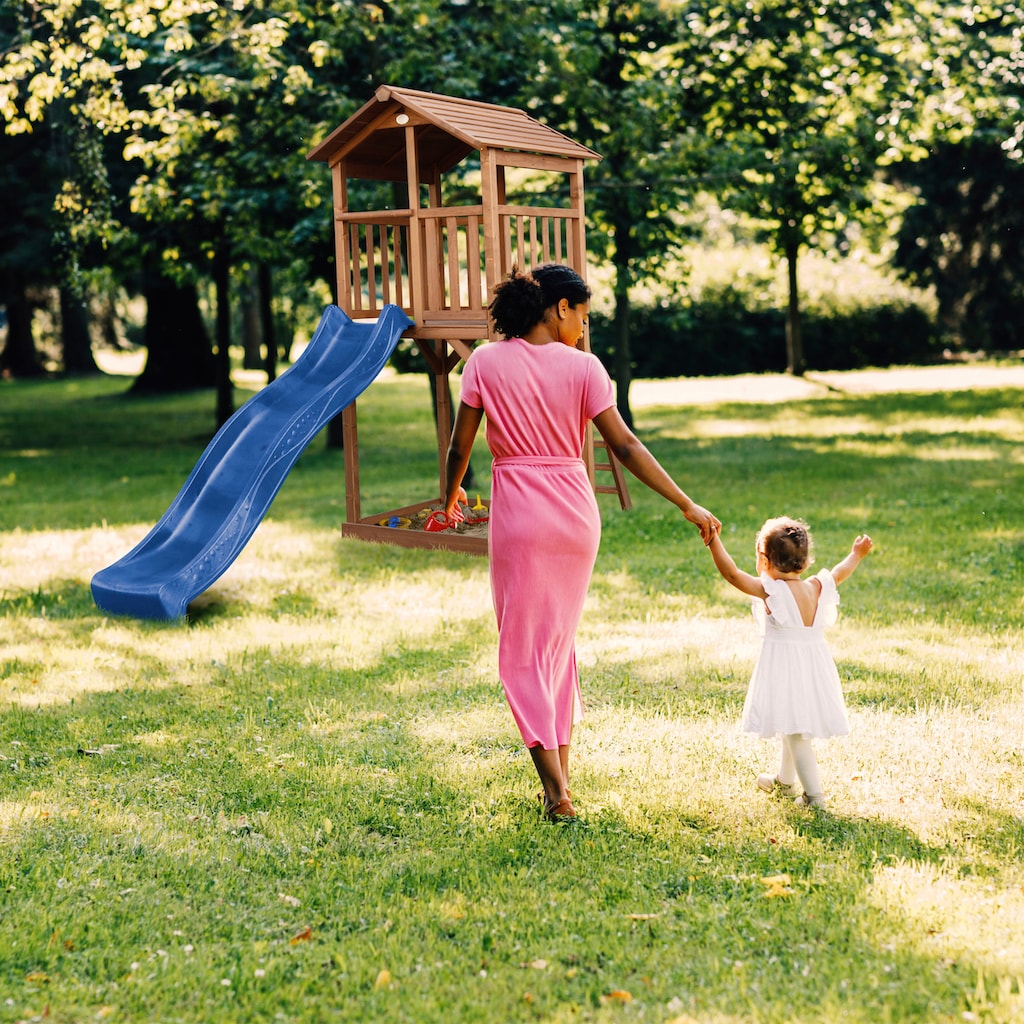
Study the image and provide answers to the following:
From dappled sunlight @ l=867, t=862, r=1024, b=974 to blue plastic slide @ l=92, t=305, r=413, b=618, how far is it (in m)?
5.05

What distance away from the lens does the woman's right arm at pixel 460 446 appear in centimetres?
470

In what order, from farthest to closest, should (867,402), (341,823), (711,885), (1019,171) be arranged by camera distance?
(1019,171) < (867,402) < (341,823) < (711,885)

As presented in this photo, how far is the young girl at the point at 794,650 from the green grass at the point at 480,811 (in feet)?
1.10

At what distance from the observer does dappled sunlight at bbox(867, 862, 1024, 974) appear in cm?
360

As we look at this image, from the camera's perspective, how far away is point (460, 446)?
484 cm

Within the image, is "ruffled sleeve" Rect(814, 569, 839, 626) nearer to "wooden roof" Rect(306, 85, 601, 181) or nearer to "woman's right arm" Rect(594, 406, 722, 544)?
"woman's right arm" Rect(594, 406, 722, 544)

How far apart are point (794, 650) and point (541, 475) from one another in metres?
1.17

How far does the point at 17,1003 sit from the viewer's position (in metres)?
3.52

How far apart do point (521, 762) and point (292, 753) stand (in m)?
1.07

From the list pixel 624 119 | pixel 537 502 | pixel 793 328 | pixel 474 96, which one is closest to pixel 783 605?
pixel 537 502

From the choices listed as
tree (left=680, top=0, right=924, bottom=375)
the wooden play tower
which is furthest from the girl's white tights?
tree (left=680, top=0, right=924, bottom=375)

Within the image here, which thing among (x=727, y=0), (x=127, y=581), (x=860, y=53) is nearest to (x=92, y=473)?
(x=127, y=581)

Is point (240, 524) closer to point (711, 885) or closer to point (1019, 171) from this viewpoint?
point (711, 885)

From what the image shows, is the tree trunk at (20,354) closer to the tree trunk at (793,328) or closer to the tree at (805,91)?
the tree trunk at (793,328)
